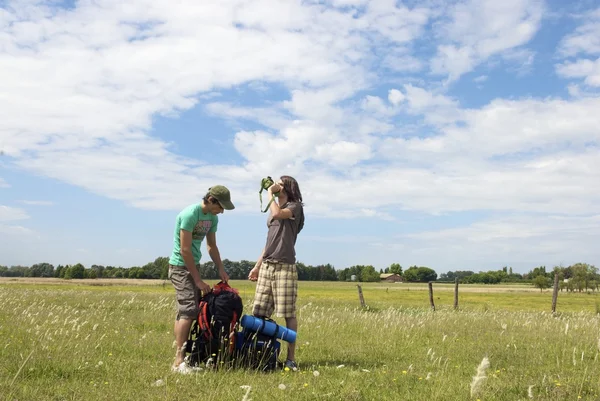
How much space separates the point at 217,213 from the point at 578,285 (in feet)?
289

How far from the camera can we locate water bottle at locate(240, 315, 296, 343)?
18.2ft

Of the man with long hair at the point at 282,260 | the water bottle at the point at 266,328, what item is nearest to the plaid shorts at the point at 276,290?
the man with long hair at the point at 282,260

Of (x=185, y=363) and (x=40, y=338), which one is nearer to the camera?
(x=185, y=363)

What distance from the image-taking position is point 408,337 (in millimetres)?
7949

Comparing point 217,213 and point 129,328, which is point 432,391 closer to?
point 217,213

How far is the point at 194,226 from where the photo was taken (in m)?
5.55

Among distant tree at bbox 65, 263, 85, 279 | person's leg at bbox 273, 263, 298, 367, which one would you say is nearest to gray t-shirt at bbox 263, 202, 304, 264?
person's leg at bbox 273, 263, 298, 367

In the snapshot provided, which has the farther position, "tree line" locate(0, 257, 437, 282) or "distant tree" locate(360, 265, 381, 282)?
"distant tree" locate(360, 265, 381, 282)

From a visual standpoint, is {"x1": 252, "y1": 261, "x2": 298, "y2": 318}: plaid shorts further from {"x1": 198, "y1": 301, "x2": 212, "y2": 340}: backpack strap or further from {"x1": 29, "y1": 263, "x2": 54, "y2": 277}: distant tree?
{"x1": 29, "y1": 263, "x2": 54, "y2": 277}: distant tree

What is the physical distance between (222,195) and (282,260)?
992mm

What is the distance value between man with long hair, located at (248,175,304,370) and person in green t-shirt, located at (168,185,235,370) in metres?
0.49

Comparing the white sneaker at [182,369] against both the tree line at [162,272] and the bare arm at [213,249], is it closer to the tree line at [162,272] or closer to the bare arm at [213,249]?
the bare arm at [213,249]

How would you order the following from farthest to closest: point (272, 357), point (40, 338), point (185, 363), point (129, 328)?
point (129, 328), point (40, 338), point (272, 357), point (185, 363)

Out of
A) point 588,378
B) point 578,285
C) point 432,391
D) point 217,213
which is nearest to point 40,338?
point 217,213
